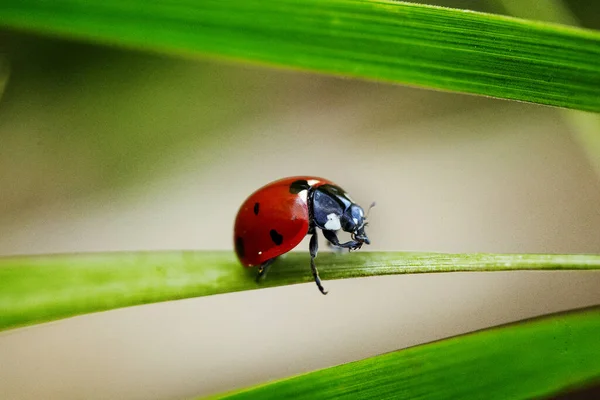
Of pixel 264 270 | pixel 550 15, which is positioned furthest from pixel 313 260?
pixel 550 15

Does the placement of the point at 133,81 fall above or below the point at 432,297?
above

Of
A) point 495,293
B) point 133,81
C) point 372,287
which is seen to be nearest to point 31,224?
point 133,81

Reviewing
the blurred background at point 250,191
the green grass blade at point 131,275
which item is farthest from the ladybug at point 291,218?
the blurred background at point 250,191

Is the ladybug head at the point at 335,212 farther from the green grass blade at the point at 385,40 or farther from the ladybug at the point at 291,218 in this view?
the green grass blade at the point at 385,40

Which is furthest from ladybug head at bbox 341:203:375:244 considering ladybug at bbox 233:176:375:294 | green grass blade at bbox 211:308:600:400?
green grass blade at bbox 211:308:600:400

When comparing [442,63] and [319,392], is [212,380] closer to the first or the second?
[319,392]

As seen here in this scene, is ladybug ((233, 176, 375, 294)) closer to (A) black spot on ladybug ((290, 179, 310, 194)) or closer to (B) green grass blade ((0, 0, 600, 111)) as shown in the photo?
(A) black spot on ladybug ((290, 179, 310, 194))
